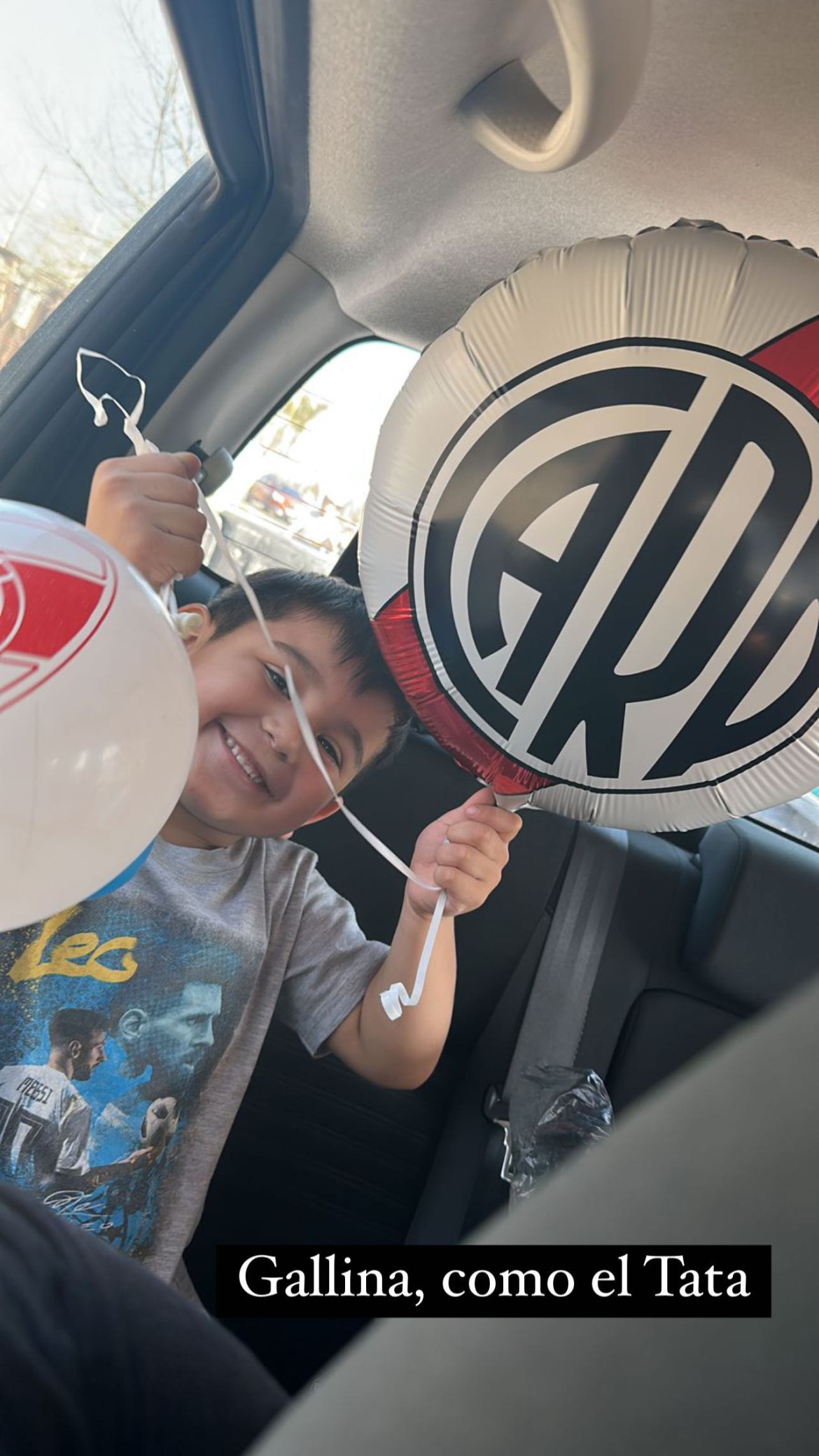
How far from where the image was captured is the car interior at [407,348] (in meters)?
0.90

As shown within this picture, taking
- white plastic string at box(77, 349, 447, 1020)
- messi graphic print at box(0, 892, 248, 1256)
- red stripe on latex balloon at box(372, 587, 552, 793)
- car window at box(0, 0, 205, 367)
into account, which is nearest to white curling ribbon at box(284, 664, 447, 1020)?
white plastic string at box(77, 349, 447, 1020)

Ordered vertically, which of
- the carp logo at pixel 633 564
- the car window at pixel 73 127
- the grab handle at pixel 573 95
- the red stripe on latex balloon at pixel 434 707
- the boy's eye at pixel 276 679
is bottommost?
the boy's eye at pixel 276 679

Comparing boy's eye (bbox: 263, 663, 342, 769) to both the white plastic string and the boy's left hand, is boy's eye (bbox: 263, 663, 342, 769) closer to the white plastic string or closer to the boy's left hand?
the white plastic string

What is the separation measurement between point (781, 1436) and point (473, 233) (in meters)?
1.16

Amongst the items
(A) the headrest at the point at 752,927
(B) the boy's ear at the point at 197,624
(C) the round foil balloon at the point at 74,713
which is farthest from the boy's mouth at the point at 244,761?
(A) the headrest at the point at 752,927

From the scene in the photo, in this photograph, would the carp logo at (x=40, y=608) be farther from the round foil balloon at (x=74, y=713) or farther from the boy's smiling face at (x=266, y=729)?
the boy's smiling face at (x=266, y=729)

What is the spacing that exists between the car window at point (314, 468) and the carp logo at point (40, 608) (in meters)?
0.58

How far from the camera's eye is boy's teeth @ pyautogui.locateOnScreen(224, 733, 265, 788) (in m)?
1.02

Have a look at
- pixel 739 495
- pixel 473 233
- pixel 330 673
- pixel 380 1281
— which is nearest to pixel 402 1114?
pixel 380 1281

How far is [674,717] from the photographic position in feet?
2.80

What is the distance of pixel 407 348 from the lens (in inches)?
50.7

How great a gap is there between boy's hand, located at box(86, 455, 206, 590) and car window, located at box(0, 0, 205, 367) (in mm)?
300

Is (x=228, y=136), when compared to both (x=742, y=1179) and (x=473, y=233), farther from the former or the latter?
(x=742, y=1179)

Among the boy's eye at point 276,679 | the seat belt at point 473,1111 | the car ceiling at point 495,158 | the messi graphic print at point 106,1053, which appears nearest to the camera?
the car ceiling at point 495,158
